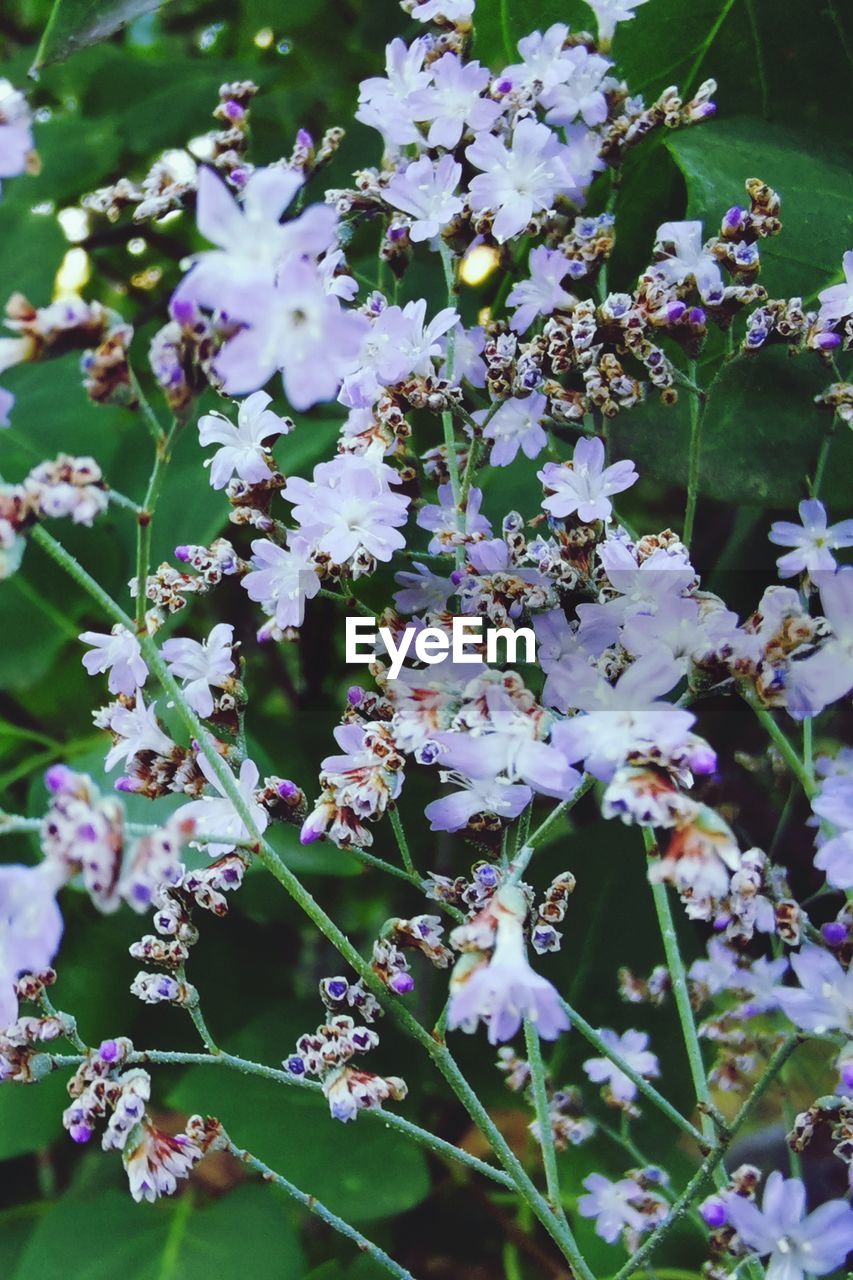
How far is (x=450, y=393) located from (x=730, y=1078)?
0.45 meters

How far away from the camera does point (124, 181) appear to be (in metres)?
0.57

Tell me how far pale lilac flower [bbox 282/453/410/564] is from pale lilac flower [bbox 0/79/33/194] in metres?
0.16

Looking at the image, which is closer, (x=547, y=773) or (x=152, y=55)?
(x=547, y=773)

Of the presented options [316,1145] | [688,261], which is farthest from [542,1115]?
[688,261]

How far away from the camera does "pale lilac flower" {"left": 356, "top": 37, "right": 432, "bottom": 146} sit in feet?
1.70

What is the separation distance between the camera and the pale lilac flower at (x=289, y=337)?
319 mm

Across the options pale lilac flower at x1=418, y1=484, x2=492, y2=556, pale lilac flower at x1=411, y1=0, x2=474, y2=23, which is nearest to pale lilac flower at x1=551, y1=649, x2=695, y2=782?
pale lilac flower at x1=418, y1=484, x2=492, y2=556

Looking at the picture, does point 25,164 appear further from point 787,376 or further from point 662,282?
point 787,376

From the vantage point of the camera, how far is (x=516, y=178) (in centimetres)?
50

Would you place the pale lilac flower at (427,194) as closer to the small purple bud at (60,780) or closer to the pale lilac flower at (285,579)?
the pale lilac flower at (285,579)

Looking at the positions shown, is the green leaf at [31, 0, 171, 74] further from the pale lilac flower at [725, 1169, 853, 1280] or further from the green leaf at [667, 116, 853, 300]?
the pale lilac flower at [725, 1169, 853, 1280]

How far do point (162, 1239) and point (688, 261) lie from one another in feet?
2.21

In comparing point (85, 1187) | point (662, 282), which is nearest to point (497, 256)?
point (662, 282)

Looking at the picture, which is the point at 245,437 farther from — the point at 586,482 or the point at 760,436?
the point at 760,436
